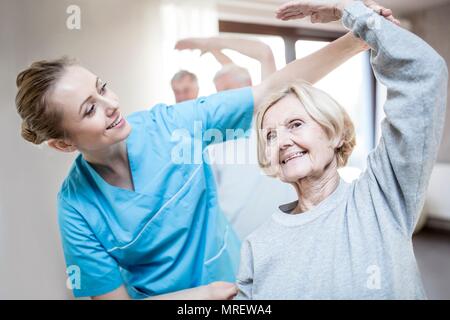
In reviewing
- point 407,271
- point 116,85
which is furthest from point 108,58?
point 407,271

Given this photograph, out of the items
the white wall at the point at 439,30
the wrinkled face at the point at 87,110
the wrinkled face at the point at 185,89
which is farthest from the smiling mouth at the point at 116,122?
the white wall at the point at 439,30

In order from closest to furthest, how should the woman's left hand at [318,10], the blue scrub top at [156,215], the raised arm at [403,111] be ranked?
the raised arm at [403,111]
the woman's left hand at [318,10]
the blue scrub top at [156,215]

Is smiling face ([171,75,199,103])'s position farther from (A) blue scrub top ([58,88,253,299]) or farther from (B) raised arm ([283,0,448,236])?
(B) raised arm ([283,0,448,236])

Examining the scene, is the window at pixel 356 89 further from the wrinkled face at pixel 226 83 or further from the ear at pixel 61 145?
the ear at pixel 61 145

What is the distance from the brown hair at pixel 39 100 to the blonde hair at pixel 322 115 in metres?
0.38

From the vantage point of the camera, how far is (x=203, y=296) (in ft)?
2.82

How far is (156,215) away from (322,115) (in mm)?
385

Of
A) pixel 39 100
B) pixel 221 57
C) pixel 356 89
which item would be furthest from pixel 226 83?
pixel 39 100

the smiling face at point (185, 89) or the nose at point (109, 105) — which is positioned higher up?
the smiling face at point (185, 89)

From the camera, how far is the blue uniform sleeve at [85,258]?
84 cm

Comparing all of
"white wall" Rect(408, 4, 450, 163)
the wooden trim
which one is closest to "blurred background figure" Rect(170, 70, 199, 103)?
the wooden trim

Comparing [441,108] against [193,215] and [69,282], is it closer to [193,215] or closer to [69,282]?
[193,215]
